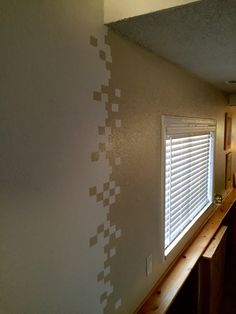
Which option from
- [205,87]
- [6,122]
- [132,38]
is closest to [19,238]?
[6,122]

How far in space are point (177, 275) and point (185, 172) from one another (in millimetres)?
747

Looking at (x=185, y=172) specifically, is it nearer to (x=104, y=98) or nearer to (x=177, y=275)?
(x=177, y=275)

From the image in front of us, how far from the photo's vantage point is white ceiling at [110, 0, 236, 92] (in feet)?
2.94

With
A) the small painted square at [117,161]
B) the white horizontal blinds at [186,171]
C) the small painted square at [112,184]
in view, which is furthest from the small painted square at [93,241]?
the white horizontal blinds at [186,171]

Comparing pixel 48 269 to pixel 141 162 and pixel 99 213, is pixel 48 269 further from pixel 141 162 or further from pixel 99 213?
pixel 141 162

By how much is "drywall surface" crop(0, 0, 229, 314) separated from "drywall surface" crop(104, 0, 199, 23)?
0.03 meters

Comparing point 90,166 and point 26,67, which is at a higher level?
point 26,67

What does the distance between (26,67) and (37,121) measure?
15 cm

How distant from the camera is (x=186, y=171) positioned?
81.0 inches

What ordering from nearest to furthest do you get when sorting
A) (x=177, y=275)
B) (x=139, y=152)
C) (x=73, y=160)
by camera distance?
(x=73, y=160) → (x=139, y=152) → (x=177, y=275)

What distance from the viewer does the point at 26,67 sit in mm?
713

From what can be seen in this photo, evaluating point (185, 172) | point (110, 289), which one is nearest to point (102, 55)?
point (110, 289)

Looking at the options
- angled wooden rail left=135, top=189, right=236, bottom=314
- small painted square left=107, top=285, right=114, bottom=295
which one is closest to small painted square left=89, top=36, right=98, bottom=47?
small painted square left=107, top=285, right=114, bottom=295

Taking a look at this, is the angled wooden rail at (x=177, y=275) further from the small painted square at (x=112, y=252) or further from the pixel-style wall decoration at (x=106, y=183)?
the small painted square at (x=112, y=252)
